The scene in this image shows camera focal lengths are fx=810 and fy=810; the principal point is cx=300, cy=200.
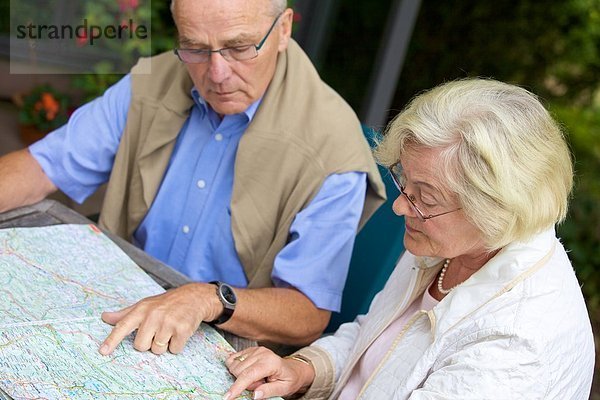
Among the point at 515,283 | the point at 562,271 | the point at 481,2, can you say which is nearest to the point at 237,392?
the point at 515,283

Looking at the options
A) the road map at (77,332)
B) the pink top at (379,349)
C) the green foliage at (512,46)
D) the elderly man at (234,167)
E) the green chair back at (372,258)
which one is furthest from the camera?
the green foliage at (512,46)

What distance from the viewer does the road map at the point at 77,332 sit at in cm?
151

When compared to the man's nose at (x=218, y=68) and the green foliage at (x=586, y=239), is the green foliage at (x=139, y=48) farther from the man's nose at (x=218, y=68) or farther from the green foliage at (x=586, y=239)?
the green foliage at (x=586, y=239)

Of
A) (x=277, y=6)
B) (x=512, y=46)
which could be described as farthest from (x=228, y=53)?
(x=512, y=46)

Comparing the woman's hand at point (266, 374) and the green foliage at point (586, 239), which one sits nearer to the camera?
the woman's hand at point (266, 374)

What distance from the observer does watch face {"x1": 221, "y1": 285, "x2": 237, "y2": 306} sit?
76.2 inches

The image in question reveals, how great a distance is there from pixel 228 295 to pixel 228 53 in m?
0.68

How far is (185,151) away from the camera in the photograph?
247 cm

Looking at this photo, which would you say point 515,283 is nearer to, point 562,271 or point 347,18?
point 562,271

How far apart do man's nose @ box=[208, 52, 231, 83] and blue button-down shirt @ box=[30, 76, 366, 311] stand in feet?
0.54

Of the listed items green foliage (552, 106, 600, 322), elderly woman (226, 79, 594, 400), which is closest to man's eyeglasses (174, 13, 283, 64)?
elderly woman (226, 79, 594, 400)

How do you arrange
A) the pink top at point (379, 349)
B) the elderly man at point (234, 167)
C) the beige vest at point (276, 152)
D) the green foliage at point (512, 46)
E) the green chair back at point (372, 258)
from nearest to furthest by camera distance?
the pink top at point (379, 349) < the elderly man at point (234, 167) < the beige vest at point (276, 152) < the green chair back at point (372, 258) < the green foliage at point (512, 46)

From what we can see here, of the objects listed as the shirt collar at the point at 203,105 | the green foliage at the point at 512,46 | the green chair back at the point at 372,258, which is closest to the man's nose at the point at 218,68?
the shirt collar at the point at 203,105

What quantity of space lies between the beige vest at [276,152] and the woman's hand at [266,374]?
48 cm
